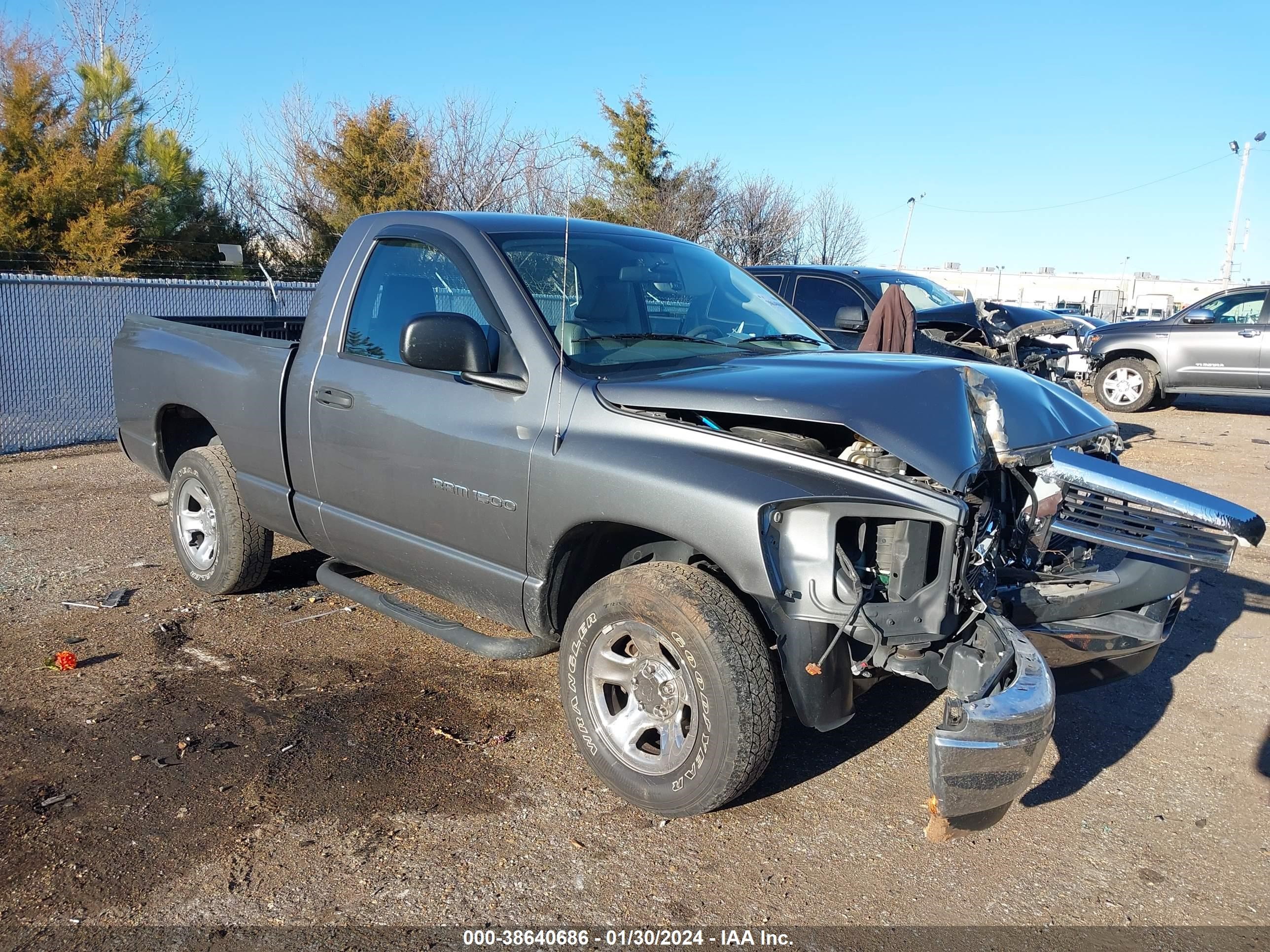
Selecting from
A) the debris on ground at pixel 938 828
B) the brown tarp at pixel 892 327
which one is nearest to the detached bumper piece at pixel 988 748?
the debris on ground at pixel 938 828

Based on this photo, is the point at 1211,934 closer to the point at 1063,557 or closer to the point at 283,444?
the point at 1063,557

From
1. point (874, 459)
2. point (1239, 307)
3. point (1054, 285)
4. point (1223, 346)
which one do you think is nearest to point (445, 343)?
point (874, 459)

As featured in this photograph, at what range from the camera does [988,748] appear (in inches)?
103

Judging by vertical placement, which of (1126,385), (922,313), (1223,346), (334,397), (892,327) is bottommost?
(1126,385)

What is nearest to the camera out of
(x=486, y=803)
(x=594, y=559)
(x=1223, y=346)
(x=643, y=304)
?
(x=486, y=803)

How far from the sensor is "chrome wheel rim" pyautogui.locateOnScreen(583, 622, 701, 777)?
3160 millimetres

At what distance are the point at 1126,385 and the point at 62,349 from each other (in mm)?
13552

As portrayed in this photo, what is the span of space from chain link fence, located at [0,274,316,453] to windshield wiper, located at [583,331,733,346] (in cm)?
644

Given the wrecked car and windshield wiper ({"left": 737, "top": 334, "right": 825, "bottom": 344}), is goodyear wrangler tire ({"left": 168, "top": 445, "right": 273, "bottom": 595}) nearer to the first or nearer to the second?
windshield wiper ({"left": 737, "top": 334, "right": 825, "bottom": 344})

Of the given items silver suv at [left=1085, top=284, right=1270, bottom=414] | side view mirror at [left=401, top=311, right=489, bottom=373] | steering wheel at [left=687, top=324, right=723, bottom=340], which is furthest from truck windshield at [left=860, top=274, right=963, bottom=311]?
side view mirror at [left=401, top=311, right=489, bottom=373]

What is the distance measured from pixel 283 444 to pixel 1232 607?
5.26 metres

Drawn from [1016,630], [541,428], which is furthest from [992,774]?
[541,428]

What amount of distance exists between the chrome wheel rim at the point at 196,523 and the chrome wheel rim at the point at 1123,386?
1313 cm

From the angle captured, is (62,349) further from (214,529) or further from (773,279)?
(773,279)
